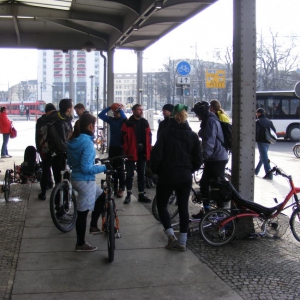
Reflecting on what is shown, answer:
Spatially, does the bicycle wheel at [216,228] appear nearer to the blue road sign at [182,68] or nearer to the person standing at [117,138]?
the person standing at [117,138]

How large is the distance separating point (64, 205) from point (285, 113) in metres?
23.5

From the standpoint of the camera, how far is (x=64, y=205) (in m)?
6.97

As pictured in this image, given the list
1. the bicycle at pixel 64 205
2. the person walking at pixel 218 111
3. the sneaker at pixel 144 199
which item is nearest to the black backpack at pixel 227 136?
the person walking at pixel 218 111

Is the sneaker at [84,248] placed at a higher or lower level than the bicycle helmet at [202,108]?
lower

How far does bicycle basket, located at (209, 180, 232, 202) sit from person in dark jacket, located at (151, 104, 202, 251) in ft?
2.05

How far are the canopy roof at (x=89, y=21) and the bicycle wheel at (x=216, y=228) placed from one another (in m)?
4.75

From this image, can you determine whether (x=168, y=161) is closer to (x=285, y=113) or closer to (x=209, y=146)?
(x=209, y=146)

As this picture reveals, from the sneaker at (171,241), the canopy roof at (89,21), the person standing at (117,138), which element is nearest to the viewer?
the sneaker at (171,241)

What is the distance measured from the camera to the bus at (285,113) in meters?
28.2

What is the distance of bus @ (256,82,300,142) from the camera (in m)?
28.2

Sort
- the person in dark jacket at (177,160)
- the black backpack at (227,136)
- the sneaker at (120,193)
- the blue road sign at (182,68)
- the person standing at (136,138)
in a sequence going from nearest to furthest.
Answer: the person in dark jacket at (177,160)
the black backpack at (227,136)
the person standing at (136,138)
the sneaker at (120,193)
the blue road sign at (182,68)

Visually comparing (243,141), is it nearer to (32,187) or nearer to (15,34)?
(32,187)

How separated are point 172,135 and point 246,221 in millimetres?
1762

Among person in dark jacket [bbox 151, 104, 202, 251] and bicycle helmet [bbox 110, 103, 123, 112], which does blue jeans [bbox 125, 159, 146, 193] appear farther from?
person in dark jacket [bbox 151, 104, 202, 251]
